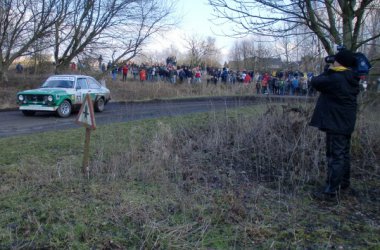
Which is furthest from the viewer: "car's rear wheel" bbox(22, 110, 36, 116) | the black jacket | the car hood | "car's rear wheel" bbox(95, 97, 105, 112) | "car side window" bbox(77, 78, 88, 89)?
"car's rear wheel" bbox(95, 97, 105, 112)

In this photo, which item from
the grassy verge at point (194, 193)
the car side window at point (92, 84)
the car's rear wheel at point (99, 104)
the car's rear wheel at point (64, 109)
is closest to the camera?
the grassy verge at point (194, 193)

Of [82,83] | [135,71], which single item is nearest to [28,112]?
[82,83]

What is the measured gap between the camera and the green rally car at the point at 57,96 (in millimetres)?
13992

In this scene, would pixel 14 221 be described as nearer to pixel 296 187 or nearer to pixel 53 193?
pixel 53 193

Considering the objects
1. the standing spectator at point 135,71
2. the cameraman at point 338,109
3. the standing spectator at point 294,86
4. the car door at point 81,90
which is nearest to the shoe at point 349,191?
the cameraman at point 338,109

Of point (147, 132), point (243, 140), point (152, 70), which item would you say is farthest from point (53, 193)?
point (152, 70)

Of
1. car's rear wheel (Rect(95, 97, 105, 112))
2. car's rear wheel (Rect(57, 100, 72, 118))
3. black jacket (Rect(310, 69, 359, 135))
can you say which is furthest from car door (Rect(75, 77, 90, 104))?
black jacket (Rect(310, 69, 359, 135))

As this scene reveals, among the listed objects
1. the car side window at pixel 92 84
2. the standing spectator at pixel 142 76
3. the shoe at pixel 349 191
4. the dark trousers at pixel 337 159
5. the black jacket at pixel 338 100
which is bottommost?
the shoe at pixel 349 191

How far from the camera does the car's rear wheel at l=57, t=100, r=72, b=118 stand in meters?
14.2

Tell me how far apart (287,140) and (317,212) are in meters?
2.92

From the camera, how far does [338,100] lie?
5.19m

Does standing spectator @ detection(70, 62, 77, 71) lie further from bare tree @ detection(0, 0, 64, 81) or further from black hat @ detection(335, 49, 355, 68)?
black hat @ detection(335, 49, 355, 68)

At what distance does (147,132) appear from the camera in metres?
9.79

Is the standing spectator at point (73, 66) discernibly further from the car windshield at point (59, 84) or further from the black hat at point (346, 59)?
the black hat at point (346, 59)
